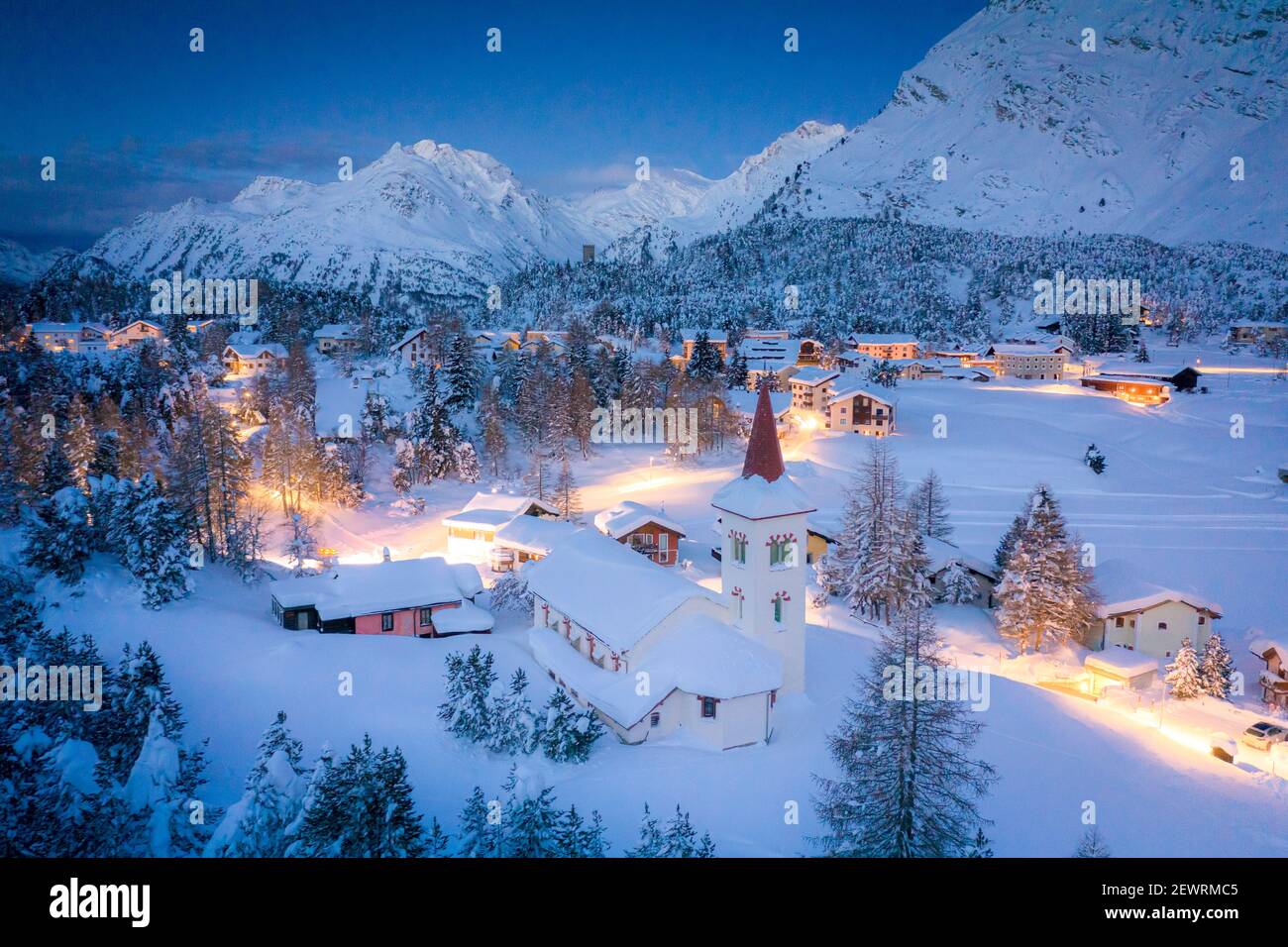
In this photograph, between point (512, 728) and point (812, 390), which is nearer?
point (512, 728)

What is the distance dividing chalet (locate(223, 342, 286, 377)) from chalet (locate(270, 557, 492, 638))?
39672 mm

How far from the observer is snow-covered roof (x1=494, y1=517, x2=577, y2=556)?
30188 mm

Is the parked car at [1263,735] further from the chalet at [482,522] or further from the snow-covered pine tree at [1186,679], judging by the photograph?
the chalet at [482,522]

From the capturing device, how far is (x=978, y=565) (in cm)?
3244

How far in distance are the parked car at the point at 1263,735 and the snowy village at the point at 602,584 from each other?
0.23 metres

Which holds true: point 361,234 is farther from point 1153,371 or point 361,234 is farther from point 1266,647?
point 1266,647

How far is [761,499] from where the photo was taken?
19.0 meters

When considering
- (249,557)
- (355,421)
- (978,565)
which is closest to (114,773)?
(249,557)

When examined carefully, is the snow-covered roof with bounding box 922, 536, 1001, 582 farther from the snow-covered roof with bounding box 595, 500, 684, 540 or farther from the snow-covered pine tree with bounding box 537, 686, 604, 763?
the snow-covered pine tree with bounding box 537, 686, 604, 763

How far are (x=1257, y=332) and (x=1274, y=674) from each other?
65632mm

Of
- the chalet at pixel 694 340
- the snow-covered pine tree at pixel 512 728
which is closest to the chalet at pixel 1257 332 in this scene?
the chalet at pixel 694 340

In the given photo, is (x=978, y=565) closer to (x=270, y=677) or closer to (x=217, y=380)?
(x=270, y=677)

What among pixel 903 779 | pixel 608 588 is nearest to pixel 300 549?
pixel 608 588

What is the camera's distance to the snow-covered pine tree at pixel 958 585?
1259 inches
